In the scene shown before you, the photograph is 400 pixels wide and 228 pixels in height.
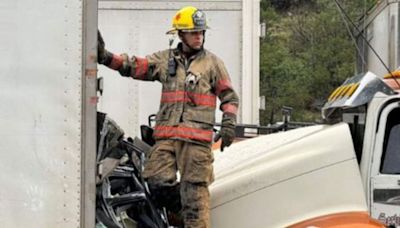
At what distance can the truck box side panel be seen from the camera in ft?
12.5

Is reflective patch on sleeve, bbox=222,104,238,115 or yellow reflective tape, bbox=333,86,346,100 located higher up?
yellow reflective tape, bbox=333,86,346,100

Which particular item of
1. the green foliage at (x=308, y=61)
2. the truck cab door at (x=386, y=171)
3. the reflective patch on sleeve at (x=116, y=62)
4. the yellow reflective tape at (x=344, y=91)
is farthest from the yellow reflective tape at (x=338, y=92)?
the green foliage at (x=308, y=61)

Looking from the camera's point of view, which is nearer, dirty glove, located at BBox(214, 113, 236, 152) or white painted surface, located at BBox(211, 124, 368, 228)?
white painted surface, located at BBox(211, 124, 368, 228)

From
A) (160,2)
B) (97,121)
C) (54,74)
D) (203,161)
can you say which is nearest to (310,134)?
(203,161)

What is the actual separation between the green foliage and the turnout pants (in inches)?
867

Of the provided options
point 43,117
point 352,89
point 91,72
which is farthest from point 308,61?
point 43,117

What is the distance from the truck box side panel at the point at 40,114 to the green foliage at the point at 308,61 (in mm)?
22858

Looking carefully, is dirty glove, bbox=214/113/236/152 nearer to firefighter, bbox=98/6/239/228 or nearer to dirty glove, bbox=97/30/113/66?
firefighter, bbox=98/6/239/228

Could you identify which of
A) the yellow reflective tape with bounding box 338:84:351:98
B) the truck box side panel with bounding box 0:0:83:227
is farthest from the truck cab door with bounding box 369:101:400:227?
the truck box side panel with bounding box 0:0:83:227

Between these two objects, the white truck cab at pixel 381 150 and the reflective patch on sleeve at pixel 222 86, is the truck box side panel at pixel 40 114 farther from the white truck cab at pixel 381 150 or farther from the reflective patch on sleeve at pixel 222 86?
the white truck cab at pixel 381 150

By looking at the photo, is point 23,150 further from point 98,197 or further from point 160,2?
point 160,2

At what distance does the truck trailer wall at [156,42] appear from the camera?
854 cm

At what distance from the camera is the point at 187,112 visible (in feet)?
Result: 14.9

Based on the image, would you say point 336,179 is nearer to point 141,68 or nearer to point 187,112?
point 187,112
